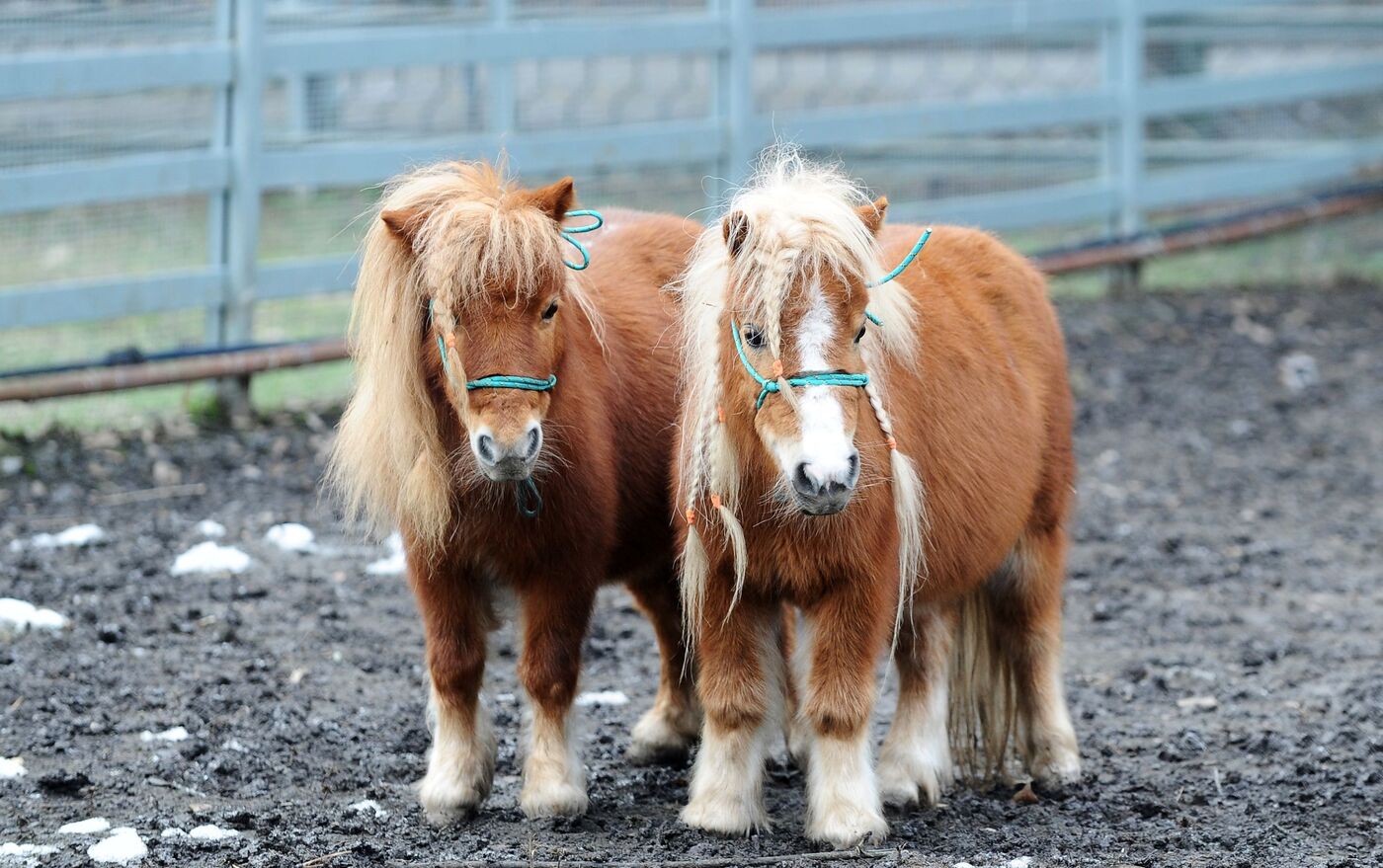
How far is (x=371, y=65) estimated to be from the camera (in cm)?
882

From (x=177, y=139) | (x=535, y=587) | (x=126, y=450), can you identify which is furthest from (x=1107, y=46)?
(x=535, y=587)

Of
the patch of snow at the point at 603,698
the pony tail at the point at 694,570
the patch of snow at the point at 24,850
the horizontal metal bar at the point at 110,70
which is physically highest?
the horizontal metal bar at the point at 110,70

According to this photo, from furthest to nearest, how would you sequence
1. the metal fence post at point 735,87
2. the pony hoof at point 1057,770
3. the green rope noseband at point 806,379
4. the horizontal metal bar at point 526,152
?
the metal fence post at point 735,87
the horizontal metal bar at point 526,152
the pony hoof at point 1057,770
the green rope noseband at point 806,379

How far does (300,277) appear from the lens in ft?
28.9

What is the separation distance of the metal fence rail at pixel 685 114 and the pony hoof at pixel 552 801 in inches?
118

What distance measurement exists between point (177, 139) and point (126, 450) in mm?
1871

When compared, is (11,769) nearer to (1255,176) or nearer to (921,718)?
(921,718)

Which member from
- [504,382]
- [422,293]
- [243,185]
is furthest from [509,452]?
[243,185]

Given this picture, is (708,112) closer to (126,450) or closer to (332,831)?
(126,450)

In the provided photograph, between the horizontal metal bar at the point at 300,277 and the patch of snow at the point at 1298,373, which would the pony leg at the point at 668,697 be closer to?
the horizontal metal bar at the point at 300,277

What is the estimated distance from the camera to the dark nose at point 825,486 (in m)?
3.71

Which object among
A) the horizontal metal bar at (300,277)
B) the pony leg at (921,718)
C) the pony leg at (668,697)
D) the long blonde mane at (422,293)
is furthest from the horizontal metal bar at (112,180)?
the pony leg at (921,718)

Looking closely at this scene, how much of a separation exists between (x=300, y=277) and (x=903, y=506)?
540 centimetres

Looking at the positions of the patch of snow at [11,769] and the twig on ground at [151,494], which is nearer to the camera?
the patch of snow at [11,769]
